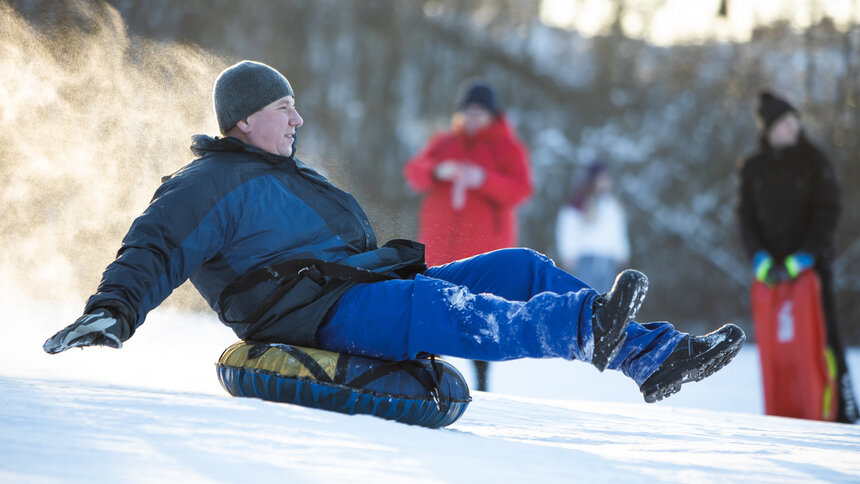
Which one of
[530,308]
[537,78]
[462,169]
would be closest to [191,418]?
[530,308]

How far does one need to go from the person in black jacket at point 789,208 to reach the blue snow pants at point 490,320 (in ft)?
9.63

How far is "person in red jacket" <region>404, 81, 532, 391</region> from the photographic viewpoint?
5098 mm

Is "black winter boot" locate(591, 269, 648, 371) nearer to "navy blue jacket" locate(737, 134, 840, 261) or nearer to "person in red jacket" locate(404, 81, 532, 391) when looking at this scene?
"person in red jacket" locate(404, 81, 532, 391)

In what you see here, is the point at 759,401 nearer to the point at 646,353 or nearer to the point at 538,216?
the point at 646,353

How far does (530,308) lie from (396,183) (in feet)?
25.4

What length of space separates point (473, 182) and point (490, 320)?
3034 mm

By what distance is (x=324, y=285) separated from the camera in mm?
2340

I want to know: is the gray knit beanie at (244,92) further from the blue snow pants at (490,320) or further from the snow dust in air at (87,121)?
the snow dust in air at (87,121)

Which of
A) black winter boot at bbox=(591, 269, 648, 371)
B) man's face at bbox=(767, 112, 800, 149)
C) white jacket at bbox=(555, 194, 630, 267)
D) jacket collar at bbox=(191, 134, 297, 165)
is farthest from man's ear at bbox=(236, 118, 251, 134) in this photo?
white jacket at bbox=(555, 194, 630, 267)

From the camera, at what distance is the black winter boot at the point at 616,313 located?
76.3 inches

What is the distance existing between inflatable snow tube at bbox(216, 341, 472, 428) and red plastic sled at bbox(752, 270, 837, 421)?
9.63ft

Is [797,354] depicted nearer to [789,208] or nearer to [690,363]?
[789,208]

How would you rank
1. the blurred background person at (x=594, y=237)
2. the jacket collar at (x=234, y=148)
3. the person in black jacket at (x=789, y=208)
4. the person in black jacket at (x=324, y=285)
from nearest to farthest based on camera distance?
the person in black jacket at (x=324, y=285)
the jacket collar at (x=234, y=148)
the person in black jacket at (x=789, y=208)
the blurred background person at (x=594, y=237)

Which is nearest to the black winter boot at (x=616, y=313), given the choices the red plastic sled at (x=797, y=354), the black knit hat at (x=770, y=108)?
the red plastic sled at (x=797, y=354)
